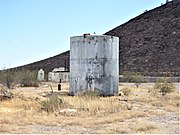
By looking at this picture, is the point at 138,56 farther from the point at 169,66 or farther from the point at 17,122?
the point at 17,122

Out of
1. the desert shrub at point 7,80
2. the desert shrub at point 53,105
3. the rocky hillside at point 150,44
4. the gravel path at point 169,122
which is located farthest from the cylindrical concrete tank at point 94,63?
the rocky hillside at point 150,44

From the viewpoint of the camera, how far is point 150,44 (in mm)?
89562

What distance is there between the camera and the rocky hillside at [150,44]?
7756cm

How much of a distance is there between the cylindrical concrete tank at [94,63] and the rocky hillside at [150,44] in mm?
40749

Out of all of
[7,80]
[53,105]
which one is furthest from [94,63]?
[53,105]

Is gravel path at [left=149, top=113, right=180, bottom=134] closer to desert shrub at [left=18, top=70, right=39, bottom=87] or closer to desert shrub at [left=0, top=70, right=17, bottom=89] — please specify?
desert shrub at [left=0, top=70, right=17, bottom=89]

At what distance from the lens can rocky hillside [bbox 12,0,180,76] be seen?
77562 millimetres

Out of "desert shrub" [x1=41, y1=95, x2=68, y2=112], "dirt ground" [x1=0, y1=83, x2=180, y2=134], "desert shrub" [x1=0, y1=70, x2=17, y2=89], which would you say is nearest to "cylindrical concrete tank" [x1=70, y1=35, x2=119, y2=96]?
"dirt ground" [x1=0, y1=83, x2=180, y2=134]

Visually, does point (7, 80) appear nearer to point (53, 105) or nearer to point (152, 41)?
point (53, 105)

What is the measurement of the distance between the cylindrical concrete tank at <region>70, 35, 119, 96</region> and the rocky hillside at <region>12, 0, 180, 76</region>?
40749mm

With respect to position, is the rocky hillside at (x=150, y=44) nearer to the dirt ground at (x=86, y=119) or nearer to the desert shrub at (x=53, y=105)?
the dirt ground at (x=86, y=119)

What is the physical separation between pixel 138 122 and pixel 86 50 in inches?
524

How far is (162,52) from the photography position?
82.8 meters

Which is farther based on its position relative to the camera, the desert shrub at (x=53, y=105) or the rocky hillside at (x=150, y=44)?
Result: the rocky hillside at (x=150, y=44)
